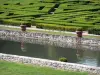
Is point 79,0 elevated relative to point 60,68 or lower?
elevated

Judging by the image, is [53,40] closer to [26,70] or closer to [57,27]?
[57,27]

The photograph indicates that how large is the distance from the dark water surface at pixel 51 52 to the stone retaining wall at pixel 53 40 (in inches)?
20.7

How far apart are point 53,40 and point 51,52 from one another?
6.47 feet

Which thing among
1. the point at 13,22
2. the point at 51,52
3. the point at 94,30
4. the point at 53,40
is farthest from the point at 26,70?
the point at 13,22

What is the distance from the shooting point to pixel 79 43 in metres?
25.5

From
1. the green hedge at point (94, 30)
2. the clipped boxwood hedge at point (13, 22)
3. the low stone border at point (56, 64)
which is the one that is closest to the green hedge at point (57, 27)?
the clipped boxwood hedge at point (13, 22)

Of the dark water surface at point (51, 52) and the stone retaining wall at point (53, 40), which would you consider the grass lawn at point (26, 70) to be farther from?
the stone retaining wall at point (53, 40)

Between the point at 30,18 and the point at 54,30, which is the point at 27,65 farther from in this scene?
the point at 30,18

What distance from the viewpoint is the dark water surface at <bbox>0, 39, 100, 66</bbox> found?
2314cm

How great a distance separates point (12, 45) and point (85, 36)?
576 cm

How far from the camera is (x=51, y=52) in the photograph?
24719 millimetres

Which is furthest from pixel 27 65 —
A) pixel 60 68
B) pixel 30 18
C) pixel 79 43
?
pixel 30 18

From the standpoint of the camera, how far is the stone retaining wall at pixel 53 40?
25.2 metres

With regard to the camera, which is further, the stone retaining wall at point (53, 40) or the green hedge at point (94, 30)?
the green hedge at point (94, 30)
